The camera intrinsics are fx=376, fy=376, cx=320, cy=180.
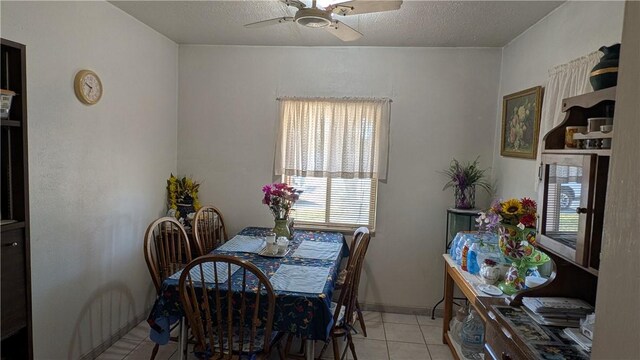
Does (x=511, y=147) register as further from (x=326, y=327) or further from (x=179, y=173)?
(x=179, y=173)

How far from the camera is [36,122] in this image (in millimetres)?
2053

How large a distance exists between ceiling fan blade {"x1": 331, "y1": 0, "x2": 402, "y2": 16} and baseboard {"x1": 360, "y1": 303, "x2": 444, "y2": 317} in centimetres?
259

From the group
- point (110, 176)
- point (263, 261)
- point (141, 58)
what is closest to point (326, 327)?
point (263, 261)

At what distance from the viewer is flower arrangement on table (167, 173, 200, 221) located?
3.48 metres

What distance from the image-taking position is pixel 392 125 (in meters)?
3.39

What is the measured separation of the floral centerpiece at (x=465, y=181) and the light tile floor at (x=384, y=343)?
110cm

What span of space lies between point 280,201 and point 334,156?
31.8 inches

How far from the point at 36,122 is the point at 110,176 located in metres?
0.71

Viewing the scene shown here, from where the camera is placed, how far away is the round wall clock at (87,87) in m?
2.32

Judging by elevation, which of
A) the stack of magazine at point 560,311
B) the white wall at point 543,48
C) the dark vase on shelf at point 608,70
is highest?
the white wall at point 543,48

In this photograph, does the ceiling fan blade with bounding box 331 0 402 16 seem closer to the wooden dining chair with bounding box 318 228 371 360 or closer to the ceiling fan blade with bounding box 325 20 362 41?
the ceiling fan blade with bounding box 325 20 362 41

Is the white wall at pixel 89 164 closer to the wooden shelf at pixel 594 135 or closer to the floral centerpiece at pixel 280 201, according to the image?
the floral centerpiece at pixel 280 201

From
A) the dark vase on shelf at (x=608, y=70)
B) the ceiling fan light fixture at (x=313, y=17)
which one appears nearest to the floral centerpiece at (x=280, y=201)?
the ceiling fan light fixture at (x=313, y=17)

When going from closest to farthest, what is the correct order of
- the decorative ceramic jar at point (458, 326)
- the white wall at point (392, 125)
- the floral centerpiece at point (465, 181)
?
the decorative ceramic jar at point (458, 326)
the floral centerpiece at point (465, 181)
the white wall at point (392, 125)
